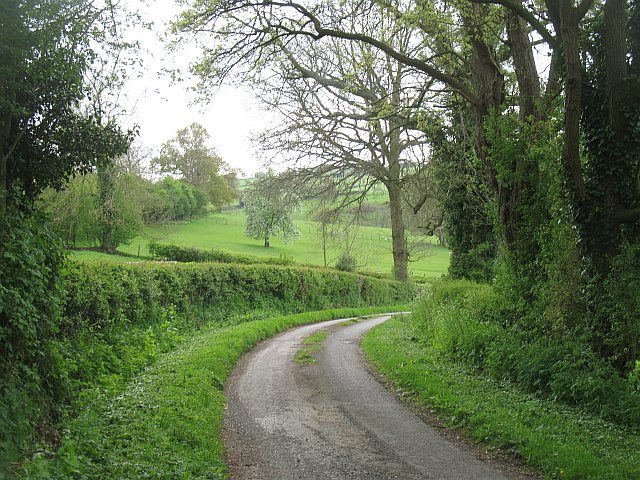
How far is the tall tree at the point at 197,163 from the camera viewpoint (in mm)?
77938

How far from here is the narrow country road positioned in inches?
279

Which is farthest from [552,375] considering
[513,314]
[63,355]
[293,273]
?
[293,273]

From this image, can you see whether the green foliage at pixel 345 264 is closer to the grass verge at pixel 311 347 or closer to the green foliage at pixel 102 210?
the green foliage at pixel 102 210

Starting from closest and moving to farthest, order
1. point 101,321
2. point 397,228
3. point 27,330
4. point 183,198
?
point 27,330, point 101,321, point 397,228, point 183,198

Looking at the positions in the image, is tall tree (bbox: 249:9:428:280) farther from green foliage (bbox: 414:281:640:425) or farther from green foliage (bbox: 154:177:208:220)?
green foliage (bbox: 154:177:208:220)

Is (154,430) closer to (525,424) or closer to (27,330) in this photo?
(27,330)

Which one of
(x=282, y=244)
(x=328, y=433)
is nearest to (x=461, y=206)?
(x=328, y=433)

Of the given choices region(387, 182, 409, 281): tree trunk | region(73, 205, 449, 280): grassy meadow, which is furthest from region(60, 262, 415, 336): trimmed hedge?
region(73, 205, 449, 280): grassy meadow

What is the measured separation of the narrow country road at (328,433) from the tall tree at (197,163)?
66.2 m

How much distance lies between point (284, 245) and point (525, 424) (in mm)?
71713

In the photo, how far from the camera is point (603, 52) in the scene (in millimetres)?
10961

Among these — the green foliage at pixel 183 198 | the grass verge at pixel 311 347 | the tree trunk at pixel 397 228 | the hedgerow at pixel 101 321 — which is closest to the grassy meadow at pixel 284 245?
the green foliage at pixel 183 198

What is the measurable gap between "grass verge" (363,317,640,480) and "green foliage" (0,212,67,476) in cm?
598

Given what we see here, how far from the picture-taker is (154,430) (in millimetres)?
7781
